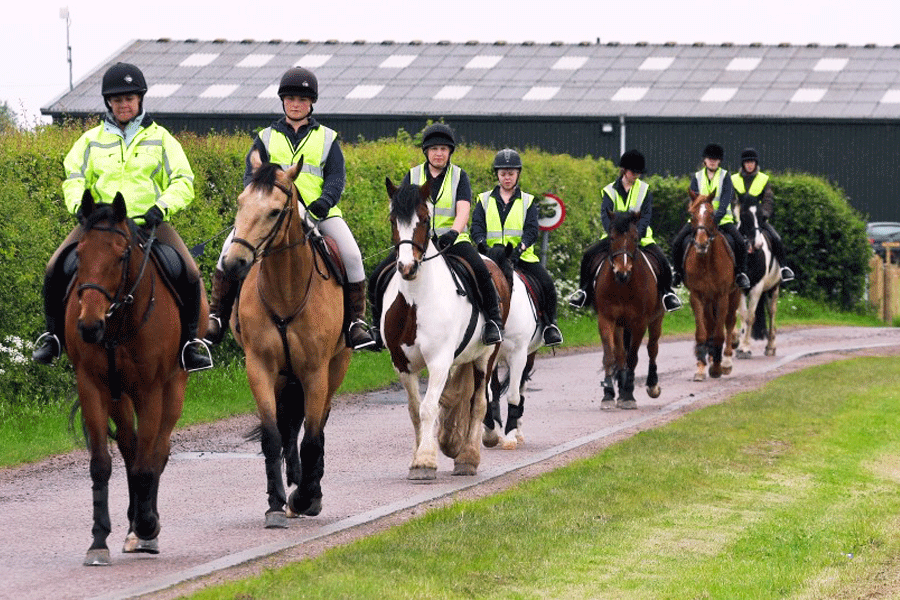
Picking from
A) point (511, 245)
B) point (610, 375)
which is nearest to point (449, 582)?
point (511, 245)

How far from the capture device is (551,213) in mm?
26297

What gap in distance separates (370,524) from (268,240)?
75.8 inches

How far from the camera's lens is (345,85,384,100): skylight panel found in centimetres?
5059

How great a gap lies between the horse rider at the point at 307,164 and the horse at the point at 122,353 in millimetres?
1477

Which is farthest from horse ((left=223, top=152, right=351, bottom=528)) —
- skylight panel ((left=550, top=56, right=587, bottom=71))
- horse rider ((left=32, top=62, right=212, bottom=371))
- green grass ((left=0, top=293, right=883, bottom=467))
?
skylight panel ((left=550, top=56, right=587, bottom=71))

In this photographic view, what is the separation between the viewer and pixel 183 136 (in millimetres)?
20312

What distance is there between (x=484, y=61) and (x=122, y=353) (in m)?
45.6

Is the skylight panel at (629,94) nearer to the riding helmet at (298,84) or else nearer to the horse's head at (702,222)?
the horse's head at (702,222)

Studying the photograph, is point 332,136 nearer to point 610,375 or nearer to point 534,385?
point 610,375

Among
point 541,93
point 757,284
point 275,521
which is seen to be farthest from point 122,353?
point 541,93

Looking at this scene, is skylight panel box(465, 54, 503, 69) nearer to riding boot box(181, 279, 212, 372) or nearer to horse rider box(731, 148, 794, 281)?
horse rider box(731, 148, 794, 281)

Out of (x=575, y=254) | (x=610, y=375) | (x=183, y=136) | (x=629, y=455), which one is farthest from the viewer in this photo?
(x=575, y=254)

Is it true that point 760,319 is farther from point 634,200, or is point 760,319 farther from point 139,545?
point 139,545

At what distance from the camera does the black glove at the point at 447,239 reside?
12641 mm
